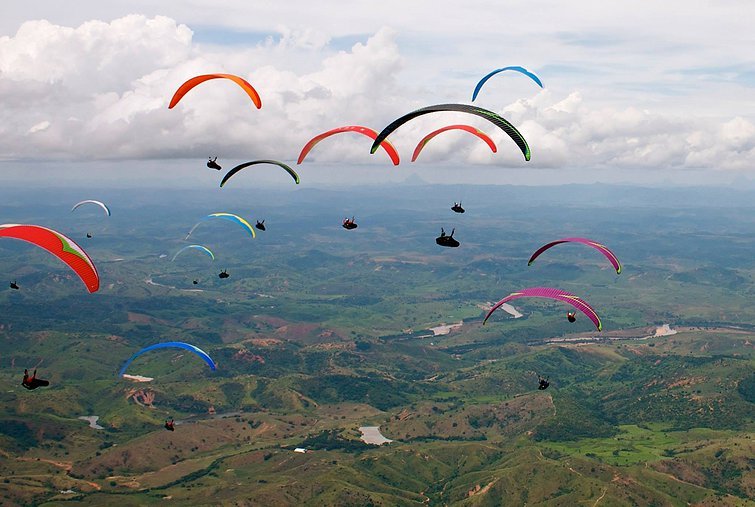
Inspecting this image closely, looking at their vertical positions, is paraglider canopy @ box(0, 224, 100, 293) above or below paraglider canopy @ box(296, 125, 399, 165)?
below

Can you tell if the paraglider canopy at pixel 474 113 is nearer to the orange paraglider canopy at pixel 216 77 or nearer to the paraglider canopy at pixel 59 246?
the orange paraglider canopy at pixel 216 77

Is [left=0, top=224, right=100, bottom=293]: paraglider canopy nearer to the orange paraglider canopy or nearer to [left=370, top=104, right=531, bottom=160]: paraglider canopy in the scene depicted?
the orange paraglider canopy

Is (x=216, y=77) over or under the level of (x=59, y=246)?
over

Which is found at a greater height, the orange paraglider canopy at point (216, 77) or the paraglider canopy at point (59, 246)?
the orange paraglider canopy at point (216, 77)

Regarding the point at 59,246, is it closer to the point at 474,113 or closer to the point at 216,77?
the point at 216,77

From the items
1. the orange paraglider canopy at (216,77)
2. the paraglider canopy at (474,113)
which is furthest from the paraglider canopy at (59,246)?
the paraglider canopy at (474,113)

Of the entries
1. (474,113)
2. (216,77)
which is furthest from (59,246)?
(474,113)

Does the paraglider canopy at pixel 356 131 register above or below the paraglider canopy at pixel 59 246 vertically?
above

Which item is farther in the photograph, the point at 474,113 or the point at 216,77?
the point at 216,77

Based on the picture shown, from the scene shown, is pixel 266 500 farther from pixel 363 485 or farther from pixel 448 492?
pixel 448 492

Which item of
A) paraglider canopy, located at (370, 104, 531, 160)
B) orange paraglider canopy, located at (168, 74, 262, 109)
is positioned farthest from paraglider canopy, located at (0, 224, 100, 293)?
paraglider canopy, located at (370, 104, 531, 160)

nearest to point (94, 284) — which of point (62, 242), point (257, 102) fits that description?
point (62, 242)
